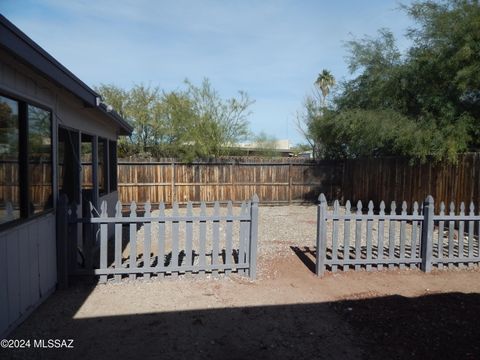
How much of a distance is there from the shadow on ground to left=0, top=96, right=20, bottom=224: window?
115 cm

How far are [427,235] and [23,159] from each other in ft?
17.9

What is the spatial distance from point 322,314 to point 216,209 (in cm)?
194

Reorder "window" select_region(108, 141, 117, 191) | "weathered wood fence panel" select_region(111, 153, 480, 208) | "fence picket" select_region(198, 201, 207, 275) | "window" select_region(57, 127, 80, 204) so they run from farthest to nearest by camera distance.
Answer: "weathered wood fence panel" select_region(111, 153, 480, 208)
"window" select_region(108, 141, 117, 191)
"window" select_region(57, 127, 80, 204)
"fence picket" select_region(198, 201, 207, 275)

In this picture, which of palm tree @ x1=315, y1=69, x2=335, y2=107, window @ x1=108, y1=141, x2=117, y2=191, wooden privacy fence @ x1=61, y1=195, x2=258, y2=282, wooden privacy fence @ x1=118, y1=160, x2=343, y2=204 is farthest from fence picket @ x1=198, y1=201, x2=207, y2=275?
palm tree @ x1=315, y1=69, x2=335, y2=107

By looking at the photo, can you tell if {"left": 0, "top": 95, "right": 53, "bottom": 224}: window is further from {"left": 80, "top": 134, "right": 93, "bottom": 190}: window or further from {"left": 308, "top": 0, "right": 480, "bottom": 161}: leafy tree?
{"left": 308, "top": 0, "right": 480, "bottom": 161}: leafy tree

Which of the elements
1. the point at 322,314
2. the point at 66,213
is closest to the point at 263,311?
the point at 322,314

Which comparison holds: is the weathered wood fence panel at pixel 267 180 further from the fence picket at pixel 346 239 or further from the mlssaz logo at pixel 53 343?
the mlssaz logo at pixel 53 343

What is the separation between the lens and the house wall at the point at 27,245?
3328 mm

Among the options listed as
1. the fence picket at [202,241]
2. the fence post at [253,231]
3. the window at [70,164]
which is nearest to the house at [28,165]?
the window at [70,164]

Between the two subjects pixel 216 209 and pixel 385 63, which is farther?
pixel 385 63

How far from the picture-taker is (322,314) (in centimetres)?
409

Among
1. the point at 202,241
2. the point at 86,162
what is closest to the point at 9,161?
the point at 202,241

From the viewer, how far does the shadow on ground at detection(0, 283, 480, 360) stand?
3.19 m

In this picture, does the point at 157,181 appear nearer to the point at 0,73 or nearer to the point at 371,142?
the point at 371,142
